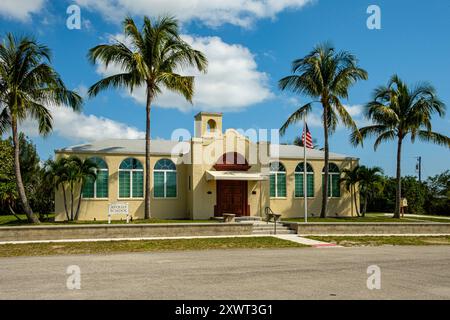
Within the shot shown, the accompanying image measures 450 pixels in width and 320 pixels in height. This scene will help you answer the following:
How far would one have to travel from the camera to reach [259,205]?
25797 millimetres

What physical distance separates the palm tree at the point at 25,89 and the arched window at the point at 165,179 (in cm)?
648

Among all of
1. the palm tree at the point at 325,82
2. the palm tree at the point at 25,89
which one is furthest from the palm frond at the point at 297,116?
the palm tree at the point at 25,89

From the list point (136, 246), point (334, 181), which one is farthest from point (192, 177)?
point (334, 181)

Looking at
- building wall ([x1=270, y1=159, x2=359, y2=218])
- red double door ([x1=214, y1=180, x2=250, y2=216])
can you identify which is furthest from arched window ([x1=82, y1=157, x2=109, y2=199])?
building wall ([x1=270, y1=159, x2=359, y2=218])

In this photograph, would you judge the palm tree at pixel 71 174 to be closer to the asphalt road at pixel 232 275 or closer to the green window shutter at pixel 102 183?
the green window shutter at pixel 102 183

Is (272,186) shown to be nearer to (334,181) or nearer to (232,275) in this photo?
(334,181)

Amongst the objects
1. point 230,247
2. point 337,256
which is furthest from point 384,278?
point 230,247

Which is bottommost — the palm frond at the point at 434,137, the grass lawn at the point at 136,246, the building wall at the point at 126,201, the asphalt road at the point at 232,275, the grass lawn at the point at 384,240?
the grass lawn at the point at 384,240

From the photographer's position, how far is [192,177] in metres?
24.8

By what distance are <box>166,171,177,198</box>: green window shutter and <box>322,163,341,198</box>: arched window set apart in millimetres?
9549

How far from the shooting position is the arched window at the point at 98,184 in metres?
24.7

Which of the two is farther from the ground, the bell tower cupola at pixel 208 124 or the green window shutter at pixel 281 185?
the bell tower cupola at pixel 208 124

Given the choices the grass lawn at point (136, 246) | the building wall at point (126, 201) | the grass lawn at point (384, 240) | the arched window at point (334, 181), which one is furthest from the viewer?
the arched window at point (334, 181)
